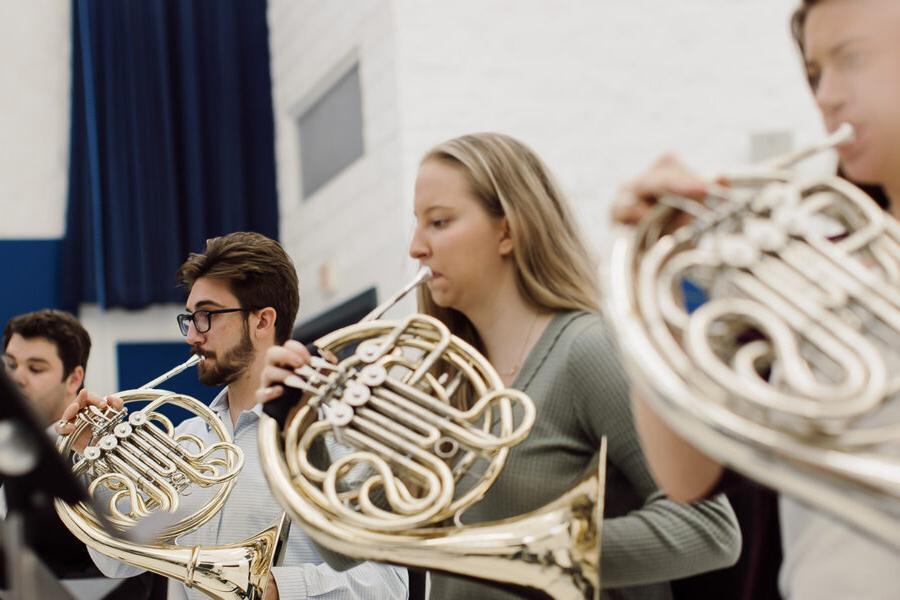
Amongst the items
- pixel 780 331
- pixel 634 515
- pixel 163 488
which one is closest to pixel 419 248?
pixel 634 515

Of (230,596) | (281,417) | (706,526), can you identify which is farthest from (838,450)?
(230,596)

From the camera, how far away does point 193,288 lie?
2.61m

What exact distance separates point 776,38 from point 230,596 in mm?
3668

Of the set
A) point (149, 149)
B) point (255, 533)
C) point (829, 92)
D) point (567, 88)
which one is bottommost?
point (255, 533)

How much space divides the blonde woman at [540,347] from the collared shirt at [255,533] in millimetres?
461

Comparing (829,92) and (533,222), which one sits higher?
(829,92)

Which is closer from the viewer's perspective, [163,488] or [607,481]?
[607,481]

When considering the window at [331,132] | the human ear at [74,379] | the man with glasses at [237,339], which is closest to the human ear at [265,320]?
the man with glasses at [237,339]

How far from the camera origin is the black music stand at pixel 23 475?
45.9 inches

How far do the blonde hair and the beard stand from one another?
2.99ft

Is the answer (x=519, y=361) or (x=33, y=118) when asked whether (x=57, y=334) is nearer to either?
(x=519, y=361)

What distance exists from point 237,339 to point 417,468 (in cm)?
117

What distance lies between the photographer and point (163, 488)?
90.4 inches

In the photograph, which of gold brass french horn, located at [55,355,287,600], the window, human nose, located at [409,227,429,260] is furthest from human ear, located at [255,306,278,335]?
the window
